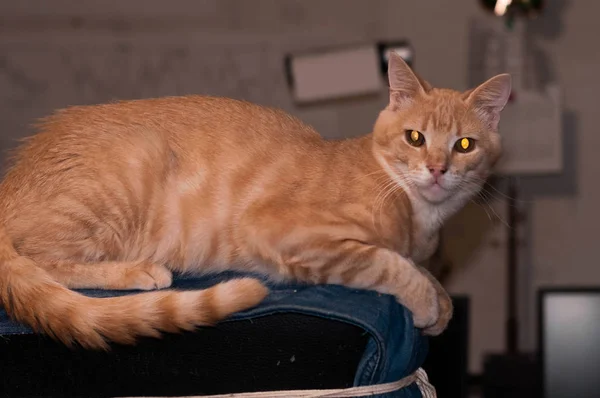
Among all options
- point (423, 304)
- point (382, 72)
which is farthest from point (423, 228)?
point (382, 72)

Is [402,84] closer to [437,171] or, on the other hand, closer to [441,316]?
[437,171]

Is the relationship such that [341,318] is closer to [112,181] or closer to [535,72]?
[112,181]

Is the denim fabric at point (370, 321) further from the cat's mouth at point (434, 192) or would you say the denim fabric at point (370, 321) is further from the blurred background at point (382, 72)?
the blurred background at point (382, 72)

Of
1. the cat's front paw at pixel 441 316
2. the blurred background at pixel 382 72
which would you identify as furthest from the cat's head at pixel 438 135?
the blurred background at pixel 382 72

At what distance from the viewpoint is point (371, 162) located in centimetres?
172

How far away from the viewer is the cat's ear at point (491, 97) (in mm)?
1728

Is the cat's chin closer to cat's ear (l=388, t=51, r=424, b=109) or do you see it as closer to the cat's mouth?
the cat's mouth

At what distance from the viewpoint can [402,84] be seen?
1781mm

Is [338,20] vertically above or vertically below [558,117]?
above

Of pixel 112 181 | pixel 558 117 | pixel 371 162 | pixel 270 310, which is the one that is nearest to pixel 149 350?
pixel 270 310

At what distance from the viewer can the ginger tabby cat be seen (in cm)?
151

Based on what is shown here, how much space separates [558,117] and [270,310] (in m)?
2.79

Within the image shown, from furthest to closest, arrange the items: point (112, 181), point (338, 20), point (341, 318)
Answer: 1. point (338, 20)
2. point (112, 181)
3. point (341, 318)

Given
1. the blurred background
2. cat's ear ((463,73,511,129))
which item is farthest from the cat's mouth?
the blurred background
